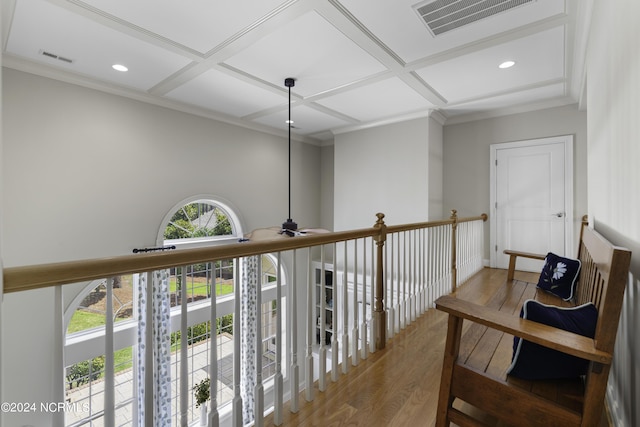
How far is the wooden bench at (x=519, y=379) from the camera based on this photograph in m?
0.97

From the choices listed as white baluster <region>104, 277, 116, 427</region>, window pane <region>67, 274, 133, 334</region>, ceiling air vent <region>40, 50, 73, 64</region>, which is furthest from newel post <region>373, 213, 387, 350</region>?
ceiling air vent <region>40, 50, 73, 64</region>

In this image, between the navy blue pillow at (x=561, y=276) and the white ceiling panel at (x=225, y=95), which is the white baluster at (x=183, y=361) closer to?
the navy blue pillow at (x=561, y=276)

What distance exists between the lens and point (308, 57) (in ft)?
9.36

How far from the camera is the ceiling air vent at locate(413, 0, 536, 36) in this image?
2.15m

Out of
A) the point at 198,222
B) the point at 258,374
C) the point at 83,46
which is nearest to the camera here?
the point at 258,374

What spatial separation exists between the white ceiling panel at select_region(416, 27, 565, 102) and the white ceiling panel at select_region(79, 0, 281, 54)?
1.86 m

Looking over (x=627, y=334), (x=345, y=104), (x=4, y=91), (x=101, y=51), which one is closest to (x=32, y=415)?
(x=4, y=91)

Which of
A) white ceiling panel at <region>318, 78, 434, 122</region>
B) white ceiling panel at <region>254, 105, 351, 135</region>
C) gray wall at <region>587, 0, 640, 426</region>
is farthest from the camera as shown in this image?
white ceiling panel at <region>254, 105, 351, 135</region>

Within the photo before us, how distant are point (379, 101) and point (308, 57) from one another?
4.97 feet

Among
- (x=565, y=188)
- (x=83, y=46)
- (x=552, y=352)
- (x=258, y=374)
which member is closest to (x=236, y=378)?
(x=258, y=374)

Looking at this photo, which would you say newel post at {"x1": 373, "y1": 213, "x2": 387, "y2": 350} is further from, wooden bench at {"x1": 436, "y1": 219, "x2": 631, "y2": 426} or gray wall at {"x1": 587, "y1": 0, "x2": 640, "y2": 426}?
gray wall at {"x1": 587, "y1": 0, "x2": 640, "y2": 426}

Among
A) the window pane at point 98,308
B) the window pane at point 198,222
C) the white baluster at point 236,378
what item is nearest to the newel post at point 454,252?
the white baluster at point 236,378

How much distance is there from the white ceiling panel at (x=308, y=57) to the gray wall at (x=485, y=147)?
246 centimetres

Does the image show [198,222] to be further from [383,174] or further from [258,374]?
[258,374]
